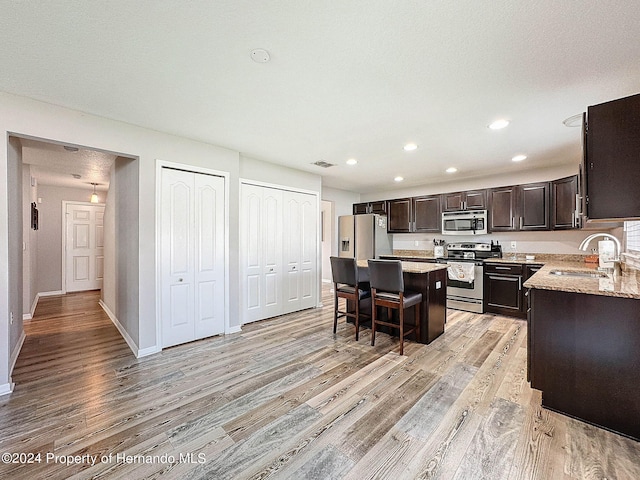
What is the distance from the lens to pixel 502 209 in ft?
15.7

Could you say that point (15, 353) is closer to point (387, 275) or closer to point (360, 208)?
point (387, 275)

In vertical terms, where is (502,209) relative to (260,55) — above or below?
below

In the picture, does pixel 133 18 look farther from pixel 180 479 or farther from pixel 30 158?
pixel 30 158

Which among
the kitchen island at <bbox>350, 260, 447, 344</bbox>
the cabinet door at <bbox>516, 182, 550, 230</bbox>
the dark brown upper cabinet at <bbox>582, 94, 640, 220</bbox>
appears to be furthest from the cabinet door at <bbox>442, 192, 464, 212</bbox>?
the dark brown upper cabinet at <bbox>582, 94, 640, 220</bbox>

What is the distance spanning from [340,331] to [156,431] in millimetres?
2393

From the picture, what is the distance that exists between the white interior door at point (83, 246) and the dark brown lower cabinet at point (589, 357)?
27.2 ft

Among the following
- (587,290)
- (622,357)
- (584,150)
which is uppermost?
(584,150)

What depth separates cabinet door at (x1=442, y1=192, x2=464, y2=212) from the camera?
526cm

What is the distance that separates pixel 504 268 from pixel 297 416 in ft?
13.5

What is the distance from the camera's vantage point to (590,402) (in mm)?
1881

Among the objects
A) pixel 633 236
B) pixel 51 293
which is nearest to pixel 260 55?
pixel 633 236

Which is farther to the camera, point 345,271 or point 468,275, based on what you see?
point 468,275

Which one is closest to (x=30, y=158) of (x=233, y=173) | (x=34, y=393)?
(x=233, y=173)

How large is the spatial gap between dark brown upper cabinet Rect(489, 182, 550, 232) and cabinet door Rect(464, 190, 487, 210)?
0.11m
